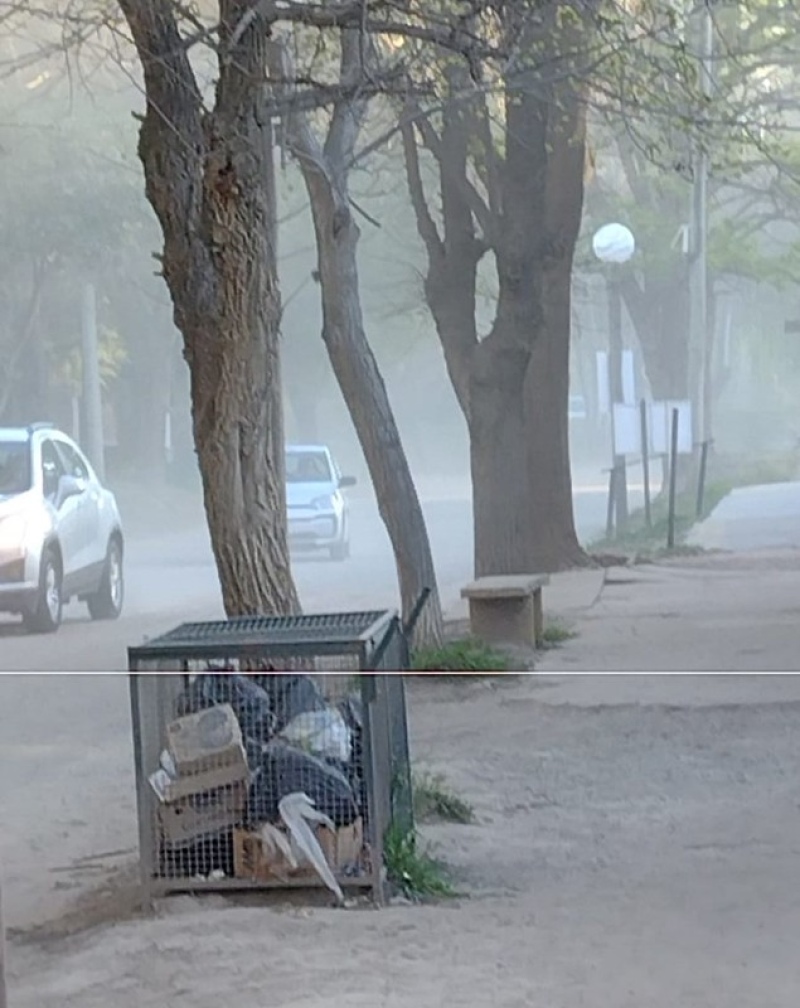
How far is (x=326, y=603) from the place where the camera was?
1825 centimetres

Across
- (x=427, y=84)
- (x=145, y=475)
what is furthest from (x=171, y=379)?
(x=427, y=84)

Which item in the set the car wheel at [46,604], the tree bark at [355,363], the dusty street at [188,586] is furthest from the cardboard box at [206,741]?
the car wheel at [46,604]

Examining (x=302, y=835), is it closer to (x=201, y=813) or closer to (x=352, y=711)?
(x=201, y=813)

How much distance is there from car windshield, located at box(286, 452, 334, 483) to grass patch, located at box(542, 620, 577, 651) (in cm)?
1092

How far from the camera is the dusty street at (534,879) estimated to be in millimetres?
5723

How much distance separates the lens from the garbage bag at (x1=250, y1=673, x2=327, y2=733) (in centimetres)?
688

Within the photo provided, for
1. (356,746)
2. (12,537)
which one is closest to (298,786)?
(356,746)

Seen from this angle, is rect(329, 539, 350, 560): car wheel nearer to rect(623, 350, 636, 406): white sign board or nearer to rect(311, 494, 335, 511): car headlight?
rect(311, 494, 335, 511): car headlight

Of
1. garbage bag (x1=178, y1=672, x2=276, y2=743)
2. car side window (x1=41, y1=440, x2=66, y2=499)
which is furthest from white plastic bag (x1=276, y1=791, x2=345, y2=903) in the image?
car side window (x1=41, y1=440, x2=66, y2=499)

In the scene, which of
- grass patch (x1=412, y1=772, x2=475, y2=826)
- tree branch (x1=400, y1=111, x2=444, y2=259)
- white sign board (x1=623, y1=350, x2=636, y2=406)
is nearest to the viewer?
grass patch (x1=412, y1=772, x2=475, y2=826)

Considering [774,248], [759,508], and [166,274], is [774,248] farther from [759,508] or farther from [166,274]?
[166,274]

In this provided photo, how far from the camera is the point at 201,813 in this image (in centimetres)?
669

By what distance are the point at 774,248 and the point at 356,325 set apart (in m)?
28.8

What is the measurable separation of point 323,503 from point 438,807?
16887mm
